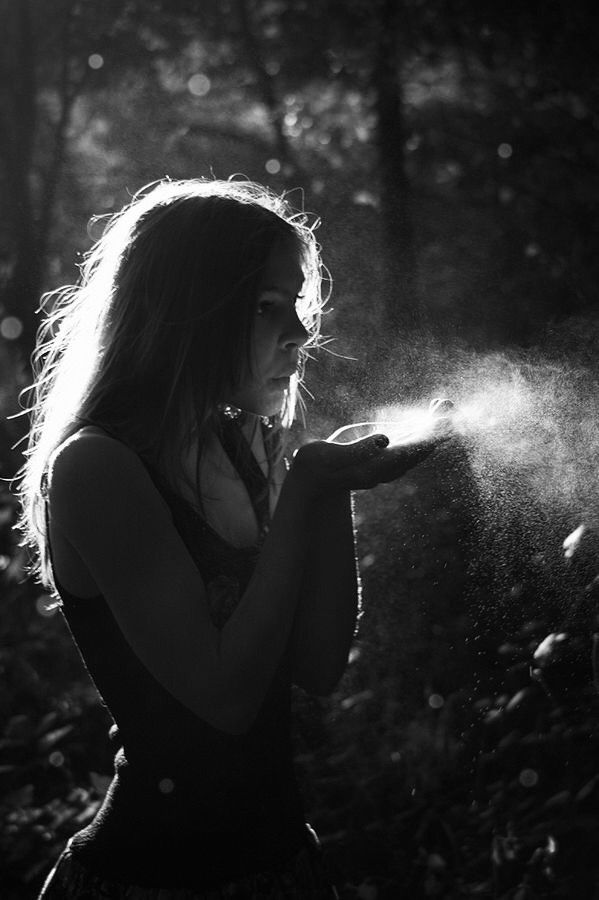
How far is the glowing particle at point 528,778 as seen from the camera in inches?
94.5

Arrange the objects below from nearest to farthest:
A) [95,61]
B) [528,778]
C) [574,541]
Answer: [574,541] → [528,778] → [95,61]

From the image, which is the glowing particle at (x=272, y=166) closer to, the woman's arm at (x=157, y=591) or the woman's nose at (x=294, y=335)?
the woman's nose at (x=294, y=335)

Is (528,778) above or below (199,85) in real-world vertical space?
below

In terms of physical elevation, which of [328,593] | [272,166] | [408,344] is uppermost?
[328,593]

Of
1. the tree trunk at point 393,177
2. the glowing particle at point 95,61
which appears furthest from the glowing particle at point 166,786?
the glowing particle at point 95,61

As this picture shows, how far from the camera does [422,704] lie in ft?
8.45

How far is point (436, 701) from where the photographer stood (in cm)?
254

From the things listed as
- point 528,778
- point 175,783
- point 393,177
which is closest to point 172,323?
point 175,783

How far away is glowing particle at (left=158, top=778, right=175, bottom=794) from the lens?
1.13m

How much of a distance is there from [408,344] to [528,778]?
4.00 ft

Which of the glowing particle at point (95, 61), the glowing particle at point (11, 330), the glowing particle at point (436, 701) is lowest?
the glowing particle at point (436, 701)

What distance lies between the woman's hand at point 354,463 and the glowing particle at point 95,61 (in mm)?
2796

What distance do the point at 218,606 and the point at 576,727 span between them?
1.51 meters

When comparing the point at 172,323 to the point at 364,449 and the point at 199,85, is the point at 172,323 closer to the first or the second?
the point at 364,449
